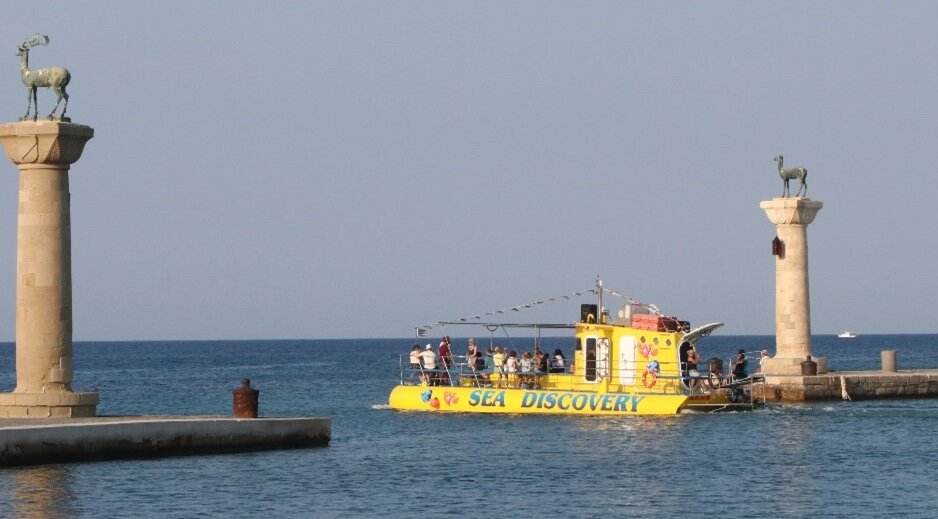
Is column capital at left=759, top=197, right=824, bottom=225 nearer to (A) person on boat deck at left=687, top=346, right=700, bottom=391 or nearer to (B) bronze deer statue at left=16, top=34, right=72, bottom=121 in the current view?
(A) person on boat deck at left=687, top=346, right=700, bottom=391

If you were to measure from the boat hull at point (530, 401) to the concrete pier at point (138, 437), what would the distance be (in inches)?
457

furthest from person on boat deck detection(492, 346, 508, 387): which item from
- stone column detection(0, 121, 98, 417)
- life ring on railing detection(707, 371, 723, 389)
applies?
stone column detection(0, 121, 98, 417)

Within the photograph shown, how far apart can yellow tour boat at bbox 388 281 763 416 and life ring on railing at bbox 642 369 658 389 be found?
0.03 meters

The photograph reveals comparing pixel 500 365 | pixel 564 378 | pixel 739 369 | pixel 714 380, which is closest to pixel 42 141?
pixel 500 365

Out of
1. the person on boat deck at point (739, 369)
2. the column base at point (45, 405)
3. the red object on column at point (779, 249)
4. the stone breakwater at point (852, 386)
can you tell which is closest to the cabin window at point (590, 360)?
the person on boat deck at point (739, 369)

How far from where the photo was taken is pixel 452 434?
143 ft

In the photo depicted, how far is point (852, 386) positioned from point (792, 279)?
Result: 4035 mm

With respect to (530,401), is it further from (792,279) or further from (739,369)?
(792,279)

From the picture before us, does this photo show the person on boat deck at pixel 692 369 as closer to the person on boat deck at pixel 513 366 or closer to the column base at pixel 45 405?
the person on boat deck at pixel 513 366

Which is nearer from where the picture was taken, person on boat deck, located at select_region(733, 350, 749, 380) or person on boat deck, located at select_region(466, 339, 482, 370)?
person on boat deck, located at select_region(733, 350, 749, 380)

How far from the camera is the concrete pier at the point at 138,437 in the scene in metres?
31.7

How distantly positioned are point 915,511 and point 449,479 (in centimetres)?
915

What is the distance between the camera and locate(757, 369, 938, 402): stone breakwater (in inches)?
2168

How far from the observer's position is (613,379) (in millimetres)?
47844
